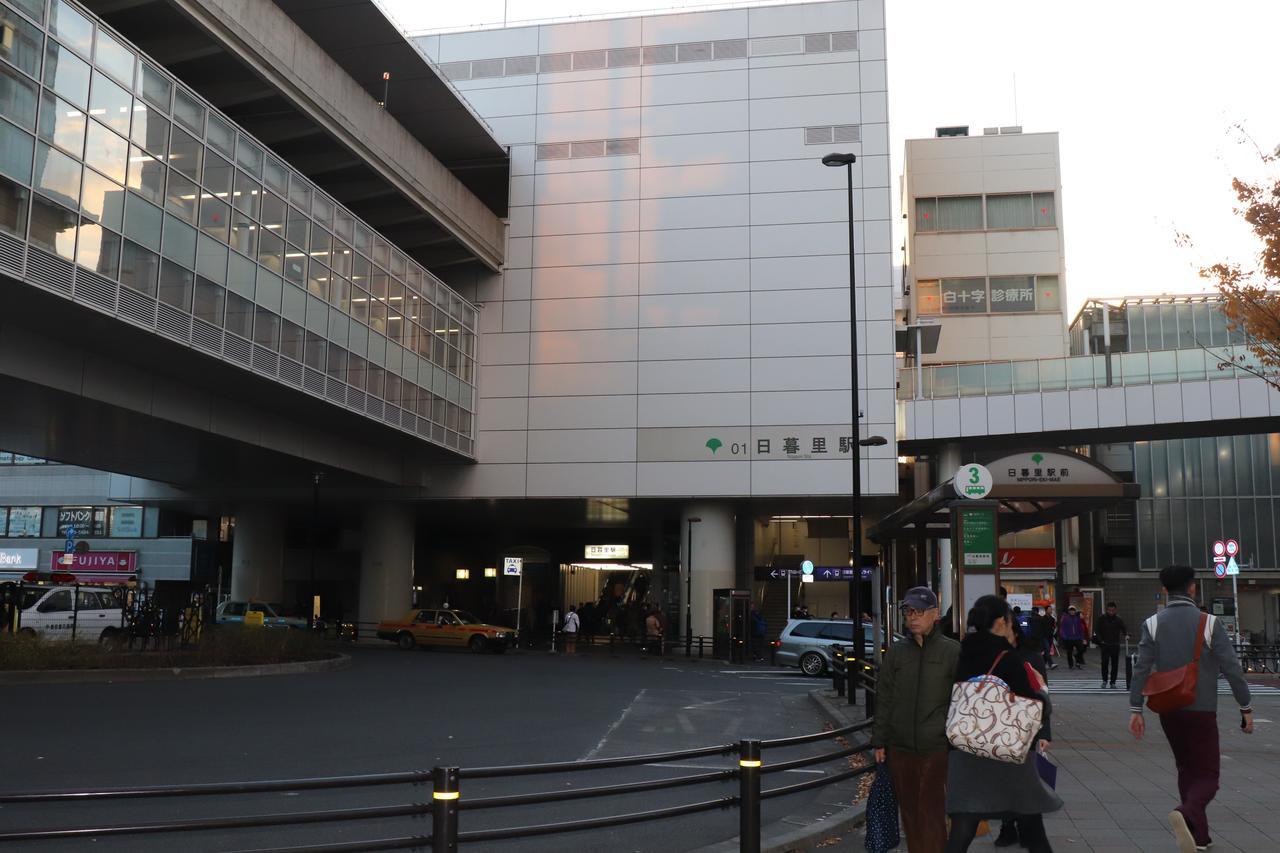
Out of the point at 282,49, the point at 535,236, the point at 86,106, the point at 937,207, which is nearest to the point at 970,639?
the point at 86,106

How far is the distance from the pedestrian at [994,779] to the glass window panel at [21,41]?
18.9m

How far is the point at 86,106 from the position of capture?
20344 mm

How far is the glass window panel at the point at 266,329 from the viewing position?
86.0 ft

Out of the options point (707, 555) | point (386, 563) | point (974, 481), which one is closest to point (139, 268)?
point (974, 481)

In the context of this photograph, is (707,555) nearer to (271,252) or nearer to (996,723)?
(271,252)

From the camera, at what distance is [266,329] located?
26641mm

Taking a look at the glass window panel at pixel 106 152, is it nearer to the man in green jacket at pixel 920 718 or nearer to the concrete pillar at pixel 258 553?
the man in green jacket at pixel 920 718

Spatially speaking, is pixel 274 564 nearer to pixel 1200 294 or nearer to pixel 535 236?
pixel 535 236

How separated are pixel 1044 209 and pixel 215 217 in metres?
40.6

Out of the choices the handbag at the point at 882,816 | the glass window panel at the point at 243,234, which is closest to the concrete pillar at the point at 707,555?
the glass window panel at the point at 243,234

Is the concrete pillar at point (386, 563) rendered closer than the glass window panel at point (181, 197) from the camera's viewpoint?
No

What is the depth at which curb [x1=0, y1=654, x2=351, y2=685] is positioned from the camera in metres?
20.0

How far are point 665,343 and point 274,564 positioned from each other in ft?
65.8

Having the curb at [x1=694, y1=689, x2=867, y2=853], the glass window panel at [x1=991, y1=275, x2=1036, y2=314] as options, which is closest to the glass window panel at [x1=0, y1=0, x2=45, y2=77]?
the curb at [x1=694, y1=689, x2=867, y2=853]
